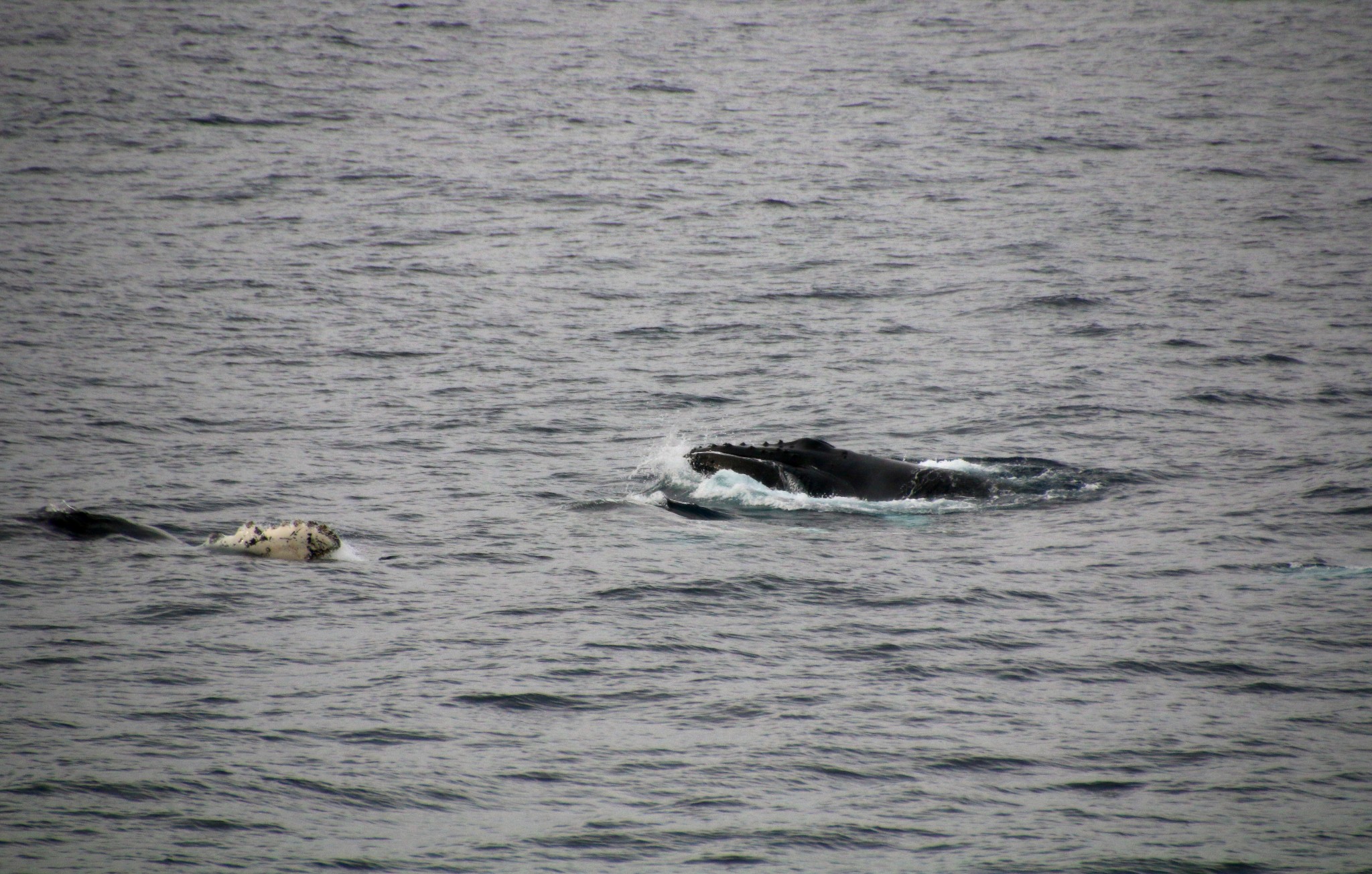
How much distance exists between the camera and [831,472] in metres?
17.6

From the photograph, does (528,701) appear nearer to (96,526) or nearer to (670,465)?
(96,526)

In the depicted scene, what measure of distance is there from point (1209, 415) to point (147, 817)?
17.1 metres

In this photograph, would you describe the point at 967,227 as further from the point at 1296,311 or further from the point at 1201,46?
the point at 1201,46

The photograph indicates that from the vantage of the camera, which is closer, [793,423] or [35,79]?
[793,423]

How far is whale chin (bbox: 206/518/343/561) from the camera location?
1553 cm

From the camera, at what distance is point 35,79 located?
4516 centimetres

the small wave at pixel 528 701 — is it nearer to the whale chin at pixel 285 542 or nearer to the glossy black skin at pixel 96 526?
the whale chin at pixel 285 542

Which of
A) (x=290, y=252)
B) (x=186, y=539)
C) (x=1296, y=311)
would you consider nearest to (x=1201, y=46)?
(x=1296, y=311)

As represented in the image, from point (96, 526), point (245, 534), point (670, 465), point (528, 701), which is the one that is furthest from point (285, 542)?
point (670, 465)

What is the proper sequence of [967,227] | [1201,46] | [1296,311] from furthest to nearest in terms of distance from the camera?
[1201,46], [967,227], [1296,311]

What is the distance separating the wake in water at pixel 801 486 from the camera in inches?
682

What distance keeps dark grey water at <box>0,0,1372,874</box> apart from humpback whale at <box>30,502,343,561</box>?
299mm

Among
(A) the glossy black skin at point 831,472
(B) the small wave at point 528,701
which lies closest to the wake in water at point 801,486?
(A) the glossy black skin at point 831,472

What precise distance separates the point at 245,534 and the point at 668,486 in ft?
16.7
